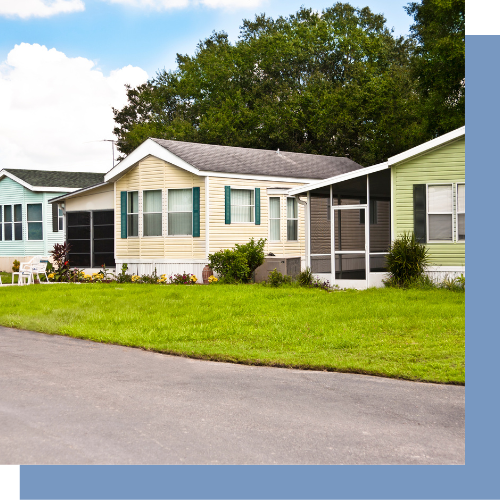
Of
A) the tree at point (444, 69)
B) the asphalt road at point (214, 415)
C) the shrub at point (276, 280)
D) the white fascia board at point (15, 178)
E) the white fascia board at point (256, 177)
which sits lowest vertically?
the asphalt road at point (214, 415)

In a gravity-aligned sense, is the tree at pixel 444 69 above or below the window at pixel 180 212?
above

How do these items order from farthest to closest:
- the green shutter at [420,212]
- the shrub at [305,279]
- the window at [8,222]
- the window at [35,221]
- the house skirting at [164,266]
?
the window at [8,222] < the window at [35,221] < the house skirting at [164,266] < the shrub at [305,279] < the green shutter at [420,212]

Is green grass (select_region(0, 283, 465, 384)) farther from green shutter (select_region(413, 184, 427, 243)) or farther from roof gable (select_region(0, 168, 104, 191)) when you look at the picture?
roof gable (select_region(0, 168, 104, 191))

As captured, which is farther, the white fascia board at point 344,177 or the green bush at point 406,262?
the white fascia board at point 344,177

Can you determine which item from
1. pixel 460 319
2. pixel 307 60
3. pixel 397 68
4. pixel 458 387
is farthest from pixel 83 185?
pixel 458 387

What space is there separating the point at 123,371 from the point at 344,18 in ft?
147

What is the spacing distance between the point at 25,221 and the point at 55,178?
9.07 ft

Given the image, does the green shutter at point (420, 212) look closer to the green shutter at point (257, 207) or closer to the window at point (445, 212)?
the window at point (445, 212)

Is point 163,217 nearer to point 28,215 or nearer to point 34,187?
point 34,187

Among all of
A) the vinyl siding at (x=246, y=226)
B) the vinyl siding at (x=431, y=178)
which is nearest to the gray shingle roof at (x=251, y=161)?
the vinyl siding at (x=246, y=226)

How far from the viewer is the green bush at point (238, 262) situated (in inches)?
807

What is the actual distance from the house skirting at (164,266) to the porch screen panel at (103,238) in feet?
5.25
